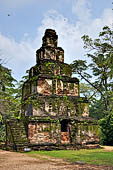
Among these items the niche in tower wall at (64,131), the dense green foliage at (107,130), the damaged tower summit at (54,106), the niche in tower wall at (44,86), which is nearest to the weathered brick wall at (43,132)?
the damaged tower summit at (54,106)

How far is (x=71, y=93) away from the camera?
19031 millimetres

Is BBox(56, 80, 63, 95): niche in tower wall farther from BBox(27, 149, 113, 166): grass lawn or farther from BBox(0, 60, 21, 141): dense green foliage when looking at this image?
BBox(27, 149, 113, 166): grass lawn

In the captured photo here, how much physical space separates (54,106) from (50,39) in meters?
6.98

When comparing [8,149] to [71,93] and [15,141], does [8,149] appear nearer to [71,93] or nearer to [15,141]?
[15,141]

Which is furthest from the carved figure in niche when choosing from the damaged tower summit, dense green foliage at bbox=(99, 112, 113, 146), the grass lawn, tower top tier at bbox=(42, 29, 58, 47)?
dense green foliage at bbox=(99, 112, 113, 146)

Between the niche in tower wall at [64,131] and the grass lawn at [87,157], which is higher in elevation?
the niche in tower wall at [64,131]

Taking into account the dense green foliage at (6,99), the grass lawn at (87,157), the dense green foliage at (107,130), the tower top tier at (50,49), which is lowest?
the grass lawn at (87,157)

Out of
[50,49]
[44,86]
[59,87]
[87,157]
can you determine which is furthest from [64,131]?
[50,49]

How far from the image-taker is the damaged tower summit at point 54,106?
1602 cm

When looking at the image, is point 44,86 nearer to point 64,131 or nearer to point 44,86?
point 44,86

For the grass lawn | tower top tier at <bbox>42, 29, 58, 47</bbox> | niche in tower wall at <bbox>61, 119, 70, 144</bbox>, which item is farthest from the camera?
tower top tier at <bbox>42, 29, 58, 47</bbox>

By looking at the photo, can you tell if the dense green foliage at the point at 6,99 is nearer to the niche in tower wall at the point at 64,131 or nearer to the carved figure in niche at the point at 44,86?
the carved figure in niche at the point at 44,86

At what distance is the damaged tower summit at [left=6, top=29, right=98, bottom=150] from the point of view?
52.5 ft

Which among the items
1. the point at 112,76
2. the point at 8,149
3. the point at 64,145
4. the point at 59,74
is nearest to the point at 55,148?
the point at 64,145
